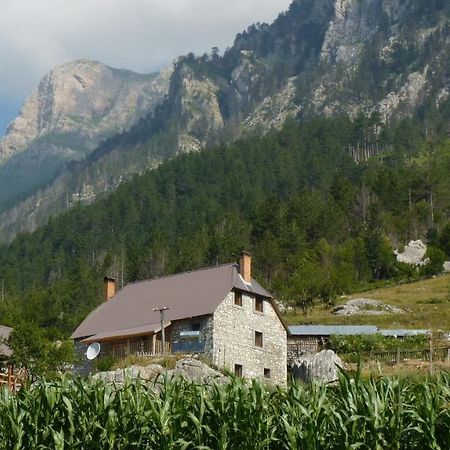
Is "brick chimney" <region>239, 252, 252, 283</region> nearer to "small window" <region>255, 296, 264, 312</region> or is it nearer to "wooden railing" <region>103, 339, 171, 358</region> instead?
"small window" <region>255, 296, 264, 312</region>

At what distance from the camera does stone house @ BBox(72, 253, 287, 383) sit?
166ft

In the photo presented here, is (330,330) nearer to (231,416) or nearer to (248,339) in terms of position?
(248,339)

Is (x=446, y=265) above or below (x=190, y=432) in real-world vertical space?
above

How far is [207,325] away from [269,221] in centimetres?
6236

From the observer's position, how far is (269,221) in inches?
4419

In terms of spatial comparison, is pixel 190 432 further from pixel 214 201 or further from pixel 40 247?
pixel 40 247

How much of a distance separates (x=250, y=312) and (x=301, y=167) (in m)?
92.7

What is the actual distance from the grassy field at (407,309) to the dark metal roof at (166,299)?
18903 millimetres

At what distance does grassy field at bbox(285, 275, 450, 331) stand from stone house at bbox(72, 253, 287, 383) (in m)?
19.0

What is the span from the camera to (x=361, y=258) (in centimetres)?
9962

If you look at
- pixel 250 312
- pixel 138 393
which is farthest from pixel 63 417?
pixel 250 312

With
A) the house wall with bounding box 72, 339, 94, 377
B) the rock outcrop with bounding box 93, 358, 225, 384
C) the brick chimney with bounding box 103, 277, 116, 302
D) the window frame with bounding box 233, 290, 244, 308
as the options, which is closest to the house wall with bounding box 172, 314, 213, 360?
the window frame with bounding box 233, 290, 244, 308

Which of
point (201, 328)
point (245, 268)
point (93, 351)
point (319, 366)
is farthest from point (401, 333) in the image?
point (93, 351)

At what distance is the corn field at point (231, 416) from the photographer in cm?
2366
